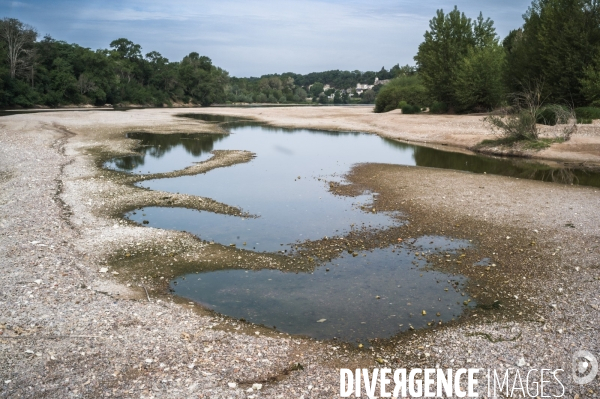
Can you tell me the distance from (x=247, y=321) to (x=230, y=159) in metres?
21.4

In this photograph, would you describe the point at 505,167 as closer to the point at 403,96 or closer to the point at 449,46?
the point at 449,46

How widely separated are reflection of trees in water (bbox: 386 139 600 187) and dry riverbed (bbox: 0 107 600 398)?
4.10m

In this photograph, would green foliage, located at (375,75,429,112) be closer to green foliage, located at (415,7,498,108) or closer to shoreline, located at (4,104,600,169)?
green foliage, located at (415,7,498,108)

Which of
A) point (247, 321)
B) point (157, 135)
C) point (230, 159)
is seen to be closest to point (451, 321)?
point (247, 321)

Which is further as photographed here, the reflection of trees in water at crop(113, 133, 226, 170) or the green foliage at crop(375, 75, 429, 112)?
the green foliage at crop(375, 75, 429, 112)

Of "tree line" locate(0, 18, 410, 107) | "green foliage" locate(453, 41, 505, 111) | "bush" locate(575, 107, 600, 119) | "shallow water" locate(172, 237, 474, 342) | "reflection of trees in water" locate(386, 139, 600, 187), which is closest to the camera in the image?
"shallow water" locate(172, 237, 474, 342)

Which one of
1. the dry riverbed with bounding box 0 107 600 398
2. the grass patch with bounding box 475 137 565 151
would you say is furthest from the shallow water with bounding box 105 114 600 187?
the dry riverbed with bounding box 0 107 600 398

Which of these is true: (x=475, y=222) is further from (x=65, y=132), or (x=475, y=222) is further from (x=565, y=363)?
(x=65, y=132)

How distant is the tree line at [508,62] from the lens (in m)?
42.2

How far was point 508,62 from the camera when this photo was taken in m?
52.9

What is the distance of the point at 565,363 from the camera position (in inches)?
289

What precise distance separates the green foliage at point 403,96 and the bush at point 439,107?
5143 millimetres

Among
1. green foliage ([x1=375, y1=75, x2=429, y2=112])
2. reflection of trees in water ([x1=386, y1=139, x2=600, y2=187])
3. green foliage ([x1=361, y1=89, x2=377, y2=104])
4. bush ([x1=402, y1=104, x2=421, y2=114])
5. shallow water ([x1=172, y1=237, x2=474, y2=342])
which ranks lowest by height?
shallow water ([x1=172, y1=237, x2=474, y2=342])

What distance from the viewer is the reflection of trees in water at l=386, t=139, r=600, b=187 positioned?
2439 centimetres
